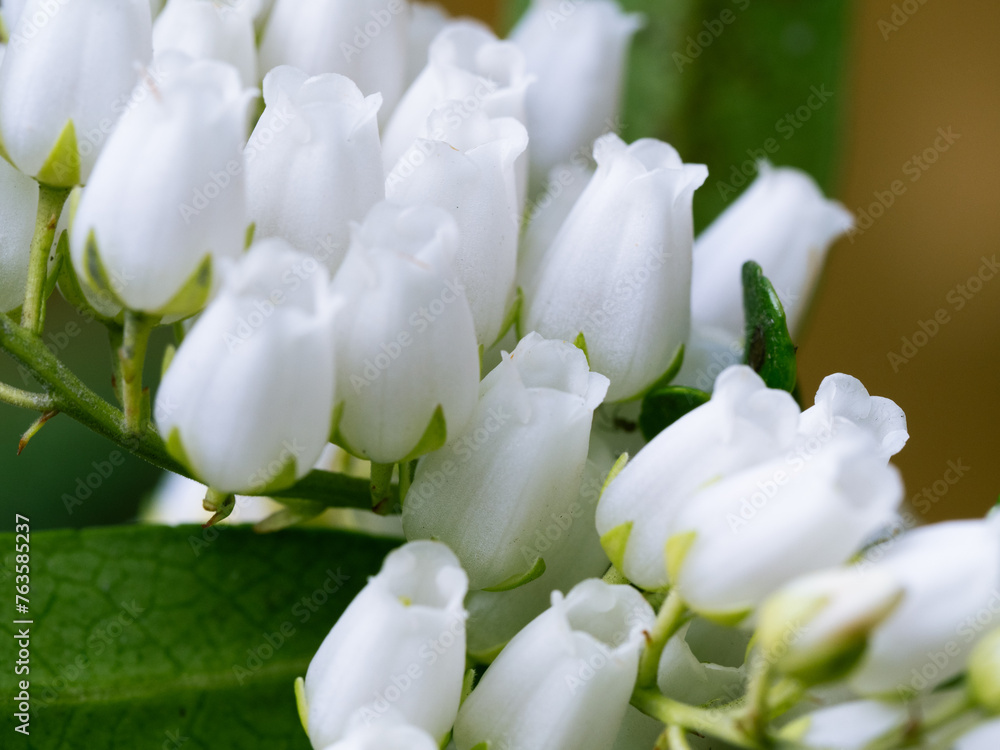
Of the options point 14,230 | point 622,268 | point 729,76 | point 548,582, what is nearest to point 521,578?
point 548,582

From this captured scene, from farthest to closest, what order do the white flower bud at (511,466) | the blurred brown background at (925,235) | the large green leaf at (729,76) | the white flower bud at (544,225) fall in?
the blurred brown background at (925,235) < the large green leaf at (729,76) < the white flower bud at (544,225) < the white flower bud at (511,466)

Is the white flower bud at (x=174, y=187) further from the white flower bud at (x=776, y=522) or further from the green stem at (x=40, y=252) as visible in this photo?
the white flower bud at (x=776, y=522)

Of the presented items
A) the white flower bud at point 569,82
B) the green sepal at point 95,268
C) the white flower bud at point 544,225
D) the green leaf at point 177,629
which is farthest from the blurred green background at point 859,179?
the green sepal at point 95,268

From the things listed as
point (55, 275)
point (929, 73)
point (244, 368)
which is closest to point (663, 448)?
point (244, 368)

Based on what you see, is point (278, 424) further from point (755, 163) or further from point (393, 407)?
point (755, 163)

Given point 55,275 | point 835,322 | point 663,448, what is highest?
point 663,448

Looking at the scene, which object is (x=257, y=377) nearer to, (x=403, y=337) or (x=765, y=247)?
(x=403, y=337)
